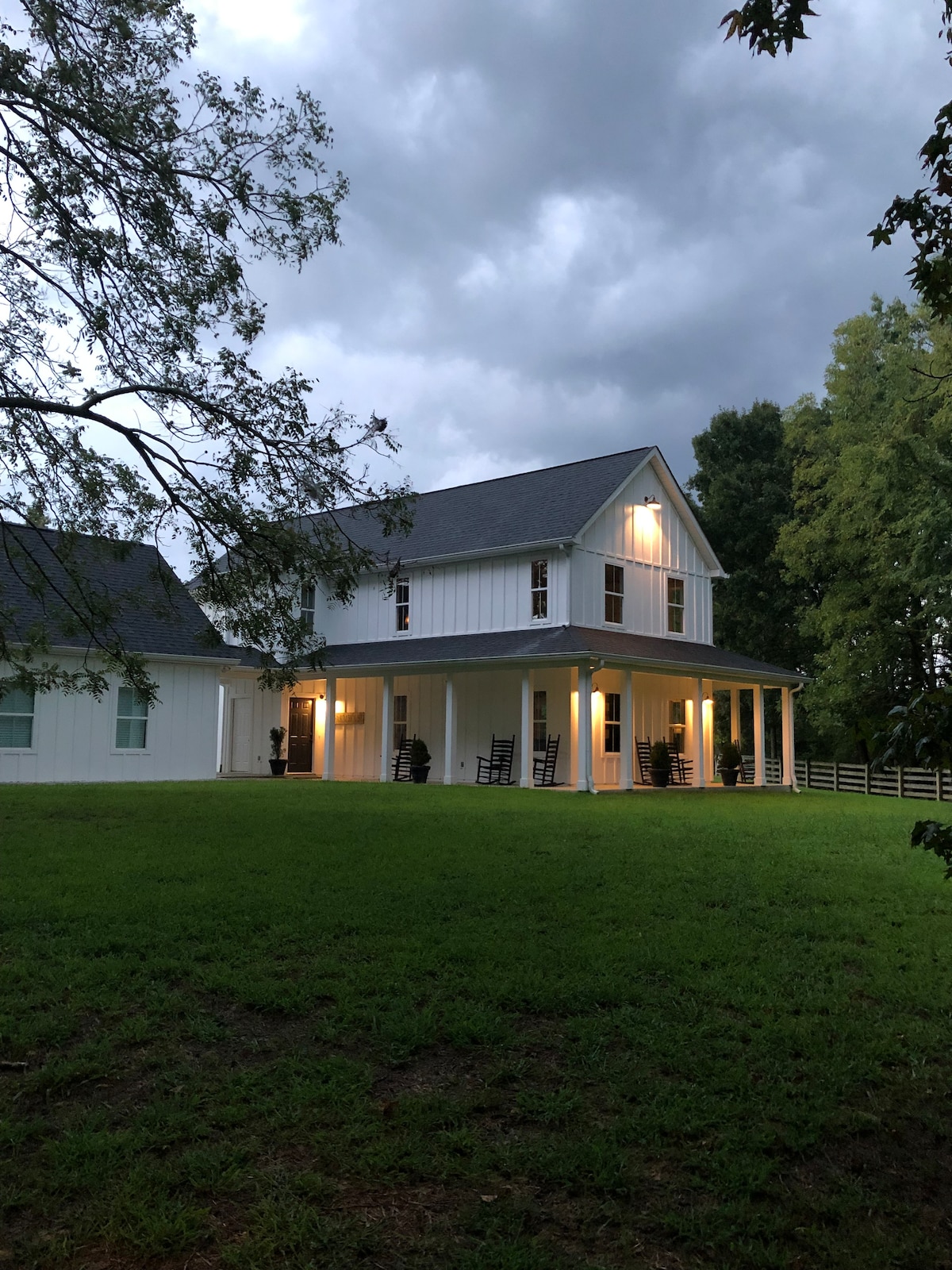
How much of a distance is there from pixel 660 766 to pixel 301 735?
10955 mm

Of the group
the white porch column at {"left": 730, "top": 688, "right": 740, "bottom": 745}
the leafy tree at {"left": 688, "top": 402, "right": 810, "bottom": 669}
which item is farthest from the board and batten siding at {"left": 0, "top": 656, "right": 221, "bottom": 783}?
the leafy tree at {"left": 688, "top": 402, "right": 810, "bottom": 669}

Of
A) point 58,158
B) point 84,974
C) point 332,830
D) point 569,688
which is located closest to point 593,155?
point 58,158

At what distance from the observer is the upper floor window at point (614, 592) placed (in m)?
23.6

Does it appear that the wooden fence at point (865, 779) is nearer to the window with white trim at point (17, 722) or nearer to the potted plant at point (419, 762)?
the potted plant at point (419, 762)

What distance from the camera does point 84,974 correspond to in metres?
5.63

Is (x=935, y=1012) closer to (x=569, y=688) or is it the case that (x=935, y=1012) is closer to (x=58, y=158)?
(x=58, y=158)

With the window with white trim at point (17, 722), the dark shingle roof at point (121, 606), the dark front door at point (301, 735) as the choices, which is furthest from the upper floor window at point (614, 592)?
the window with white trim at point (17, 722)

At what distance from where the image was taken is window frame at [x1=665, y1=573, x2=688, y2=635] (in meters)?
25.3

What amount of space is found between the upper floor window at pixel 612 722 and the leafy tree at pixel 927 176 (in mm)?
18939

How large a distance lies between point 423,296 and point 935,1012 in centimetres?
1760

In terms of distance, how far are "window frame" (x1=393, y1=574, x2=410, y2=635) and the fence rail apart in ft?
38.9

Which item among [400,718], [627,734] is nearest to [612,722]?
[627,734]

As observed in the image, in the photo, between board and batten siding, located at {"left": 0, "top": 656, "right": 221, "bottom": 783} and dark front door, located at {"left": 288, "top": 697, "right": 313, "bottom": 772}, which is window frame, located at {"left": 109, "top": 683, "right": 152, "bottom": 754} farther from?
dark front door, located at {"left": 288, "top": 697, "right": 313, "bottom": 772}

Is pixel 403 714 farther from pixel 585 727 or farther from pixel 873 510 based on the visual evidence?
pixel 873 510
